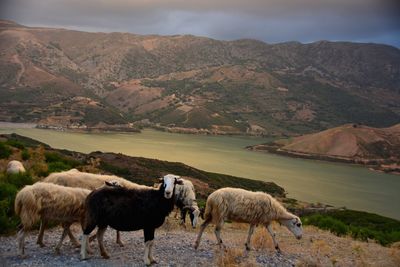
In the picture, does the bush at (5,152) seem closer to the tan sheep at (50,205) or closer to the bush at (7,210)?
the bush at (7,210)

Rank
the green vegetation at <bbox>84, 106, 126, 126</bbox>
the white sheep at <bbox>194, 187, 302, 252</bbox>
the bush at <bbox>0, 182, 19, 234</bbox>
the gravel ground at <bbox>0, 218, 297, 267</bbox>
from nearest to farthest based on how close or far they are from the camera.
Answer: the gravel ground at <bbox>0, 218, 297, 267</bbox>
the bush at <bbox>0, 182, 19, 234</bbox>
the white sheep at <bbox>194, 187, 302, 252</bbox>
the green vegetation at <bbox>84, 106, 126, 126</bbox>

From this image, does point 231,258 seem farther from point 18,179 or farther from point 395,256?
point 18,179

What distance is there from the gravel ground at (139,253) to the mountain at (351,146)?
105884 millimetres

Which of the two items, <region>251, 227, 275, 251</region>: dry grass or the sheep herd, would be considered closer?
the sheep herd

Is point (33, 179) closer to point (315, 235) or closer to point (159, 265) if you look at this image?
point (159, 265)

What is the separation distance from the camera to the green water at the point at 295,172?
2493 inches

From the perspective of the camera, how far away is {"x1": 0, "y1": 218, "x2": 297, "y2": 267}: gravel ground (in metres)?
7.56

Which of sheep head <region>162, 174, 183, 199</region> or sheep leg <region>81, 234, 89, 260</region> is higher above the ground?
sheep head <region>162, 174, 183, 199</region>

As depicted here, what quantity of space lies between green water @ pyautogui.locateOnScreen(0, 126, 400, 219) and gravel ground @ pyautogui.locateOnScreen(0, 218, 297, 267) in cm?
5140

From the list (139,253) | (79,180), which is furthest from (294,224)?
(79,180)

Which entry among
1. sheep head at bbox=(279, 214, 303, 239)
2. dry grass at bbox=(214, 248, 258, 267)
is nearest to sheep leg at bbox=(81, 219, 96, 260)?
dry grass at bbox=(214, 248, 258, 267)

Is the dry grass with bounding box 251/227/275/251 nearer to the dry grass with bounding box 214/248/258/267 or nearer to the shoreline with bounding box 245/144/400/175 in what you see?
the dry grass with bounding box 214/248/258/267

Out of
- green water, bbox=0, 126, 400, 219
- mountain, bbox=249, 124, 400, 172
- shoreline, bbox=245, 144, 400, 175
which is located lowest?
green water, bbox=0, 126, 400, 219

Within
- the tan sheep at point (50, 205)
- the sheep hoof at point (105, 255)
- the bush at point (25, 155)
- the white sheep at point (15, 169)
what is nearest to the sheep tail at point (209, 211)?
the sheep hoof at point (105, 255)
